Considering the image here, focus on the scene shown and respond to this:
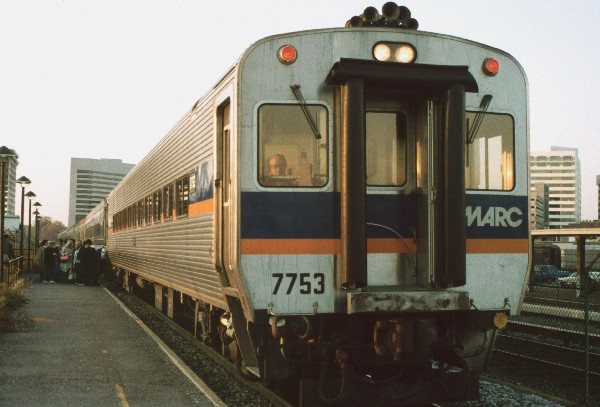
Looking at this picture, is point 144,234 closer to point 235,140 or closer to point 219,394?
point 219,394

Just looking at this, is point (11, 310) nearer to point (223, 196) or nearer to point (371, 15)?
point (223, 196)

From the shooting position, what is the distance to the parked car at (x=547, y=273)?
52.9 feet

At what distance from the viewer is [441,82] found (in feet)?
20.6

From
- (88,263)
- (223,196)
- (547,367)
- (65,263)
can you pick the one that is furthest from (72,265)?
(223,196)

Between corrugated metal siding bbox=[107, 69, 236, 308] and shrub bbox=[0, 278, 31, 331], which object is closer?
corrugated metal siding bbox=[107, 69, 236, 308]

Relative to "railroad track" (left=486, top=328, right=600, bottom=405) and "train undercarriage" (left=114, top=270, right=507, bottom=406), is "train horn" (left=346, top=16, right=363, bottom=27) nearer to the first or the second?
"train undercarriage" (left=114, top=270, right=507, bottom=406)

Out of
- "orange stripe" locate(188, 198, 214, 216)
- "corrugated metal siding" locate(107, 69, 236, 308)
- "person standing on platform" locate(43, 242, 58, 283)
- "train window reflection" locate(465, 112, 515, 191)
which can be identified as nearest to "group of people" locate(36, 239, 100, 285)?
"person standing on platform" locate(43, 242, 58, 283)

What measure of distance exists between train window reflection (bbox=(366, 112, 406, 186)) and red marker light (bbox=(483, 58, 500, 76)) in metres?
0.90

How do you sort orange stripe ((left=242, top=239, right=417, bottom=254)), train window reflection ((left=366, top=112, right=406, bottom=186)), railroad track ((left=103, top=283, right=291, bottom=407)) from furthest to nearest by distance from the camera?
railroad track ((left=103, top=283, right=291, bottom=407)) → train window reflection ((left=366, top=112, right=406, bottom=186)) → orange stripe ((left=242, top=239, right=417, bottom=254))

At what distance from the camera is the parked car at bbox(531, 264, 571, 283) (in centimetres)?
1612

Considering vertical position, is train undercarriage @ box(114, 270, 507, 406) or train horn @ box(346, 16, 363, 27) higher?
train horn @ box(346, 16, 363, 27)

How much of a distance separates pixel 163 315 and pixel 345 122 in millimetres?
10596

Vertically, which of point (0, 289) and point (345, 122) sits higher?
point (345, 122)

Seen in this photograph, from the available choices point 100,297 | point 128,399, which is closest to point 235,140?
point 128,399
